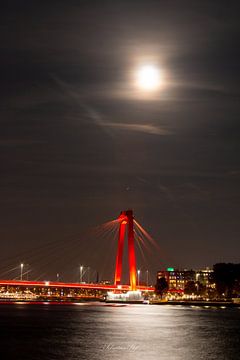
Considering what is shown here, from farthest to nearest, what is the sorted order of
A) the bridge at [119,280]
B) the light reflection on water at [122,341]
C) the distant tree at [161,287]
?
the distant tree at [161,287]
the bridge at [119,280]
the light reflection on water at [122,341]

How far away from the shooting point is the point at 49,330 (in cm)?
5228

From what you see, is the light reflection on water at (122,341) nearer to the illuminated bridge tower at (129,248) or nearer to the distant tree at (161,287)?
the illuminated bridge tower at (129,248)

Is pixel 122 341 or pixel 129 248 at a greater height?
pixel 129 248

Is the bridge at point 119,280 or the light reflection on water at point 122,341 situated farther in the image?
the bridge at point 119,280

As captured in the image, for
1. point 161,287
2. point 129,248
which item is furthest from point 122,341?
point 161,287

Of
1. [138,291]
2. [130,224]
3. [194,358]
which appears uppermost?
[130,224]

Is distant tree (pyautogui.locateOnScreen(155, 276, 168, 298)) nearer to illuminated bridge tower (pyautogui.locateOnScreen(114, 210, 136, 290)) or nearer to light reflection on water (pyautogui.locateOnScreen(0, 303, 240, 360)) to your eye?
illuminated bridge tower (pyautogui.locateOnScreen(114, 210, 136, 290))

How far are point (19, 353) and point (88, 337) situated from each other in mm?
9612

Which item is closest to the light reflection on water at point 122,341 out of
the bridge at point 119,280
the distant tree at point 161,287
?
the bridge at point 119,280

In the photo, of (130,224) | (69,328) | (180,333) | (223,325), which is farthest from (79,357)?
(130,224)

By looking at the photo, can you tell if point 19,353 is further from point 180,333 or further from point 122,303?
point 122,303

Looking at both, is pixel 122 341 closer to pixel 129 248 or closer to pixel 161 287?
pixel 129 248

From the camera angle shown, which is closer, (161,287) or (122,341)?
(122,341)

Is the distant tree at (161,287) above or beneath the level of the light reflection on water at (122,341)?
above
